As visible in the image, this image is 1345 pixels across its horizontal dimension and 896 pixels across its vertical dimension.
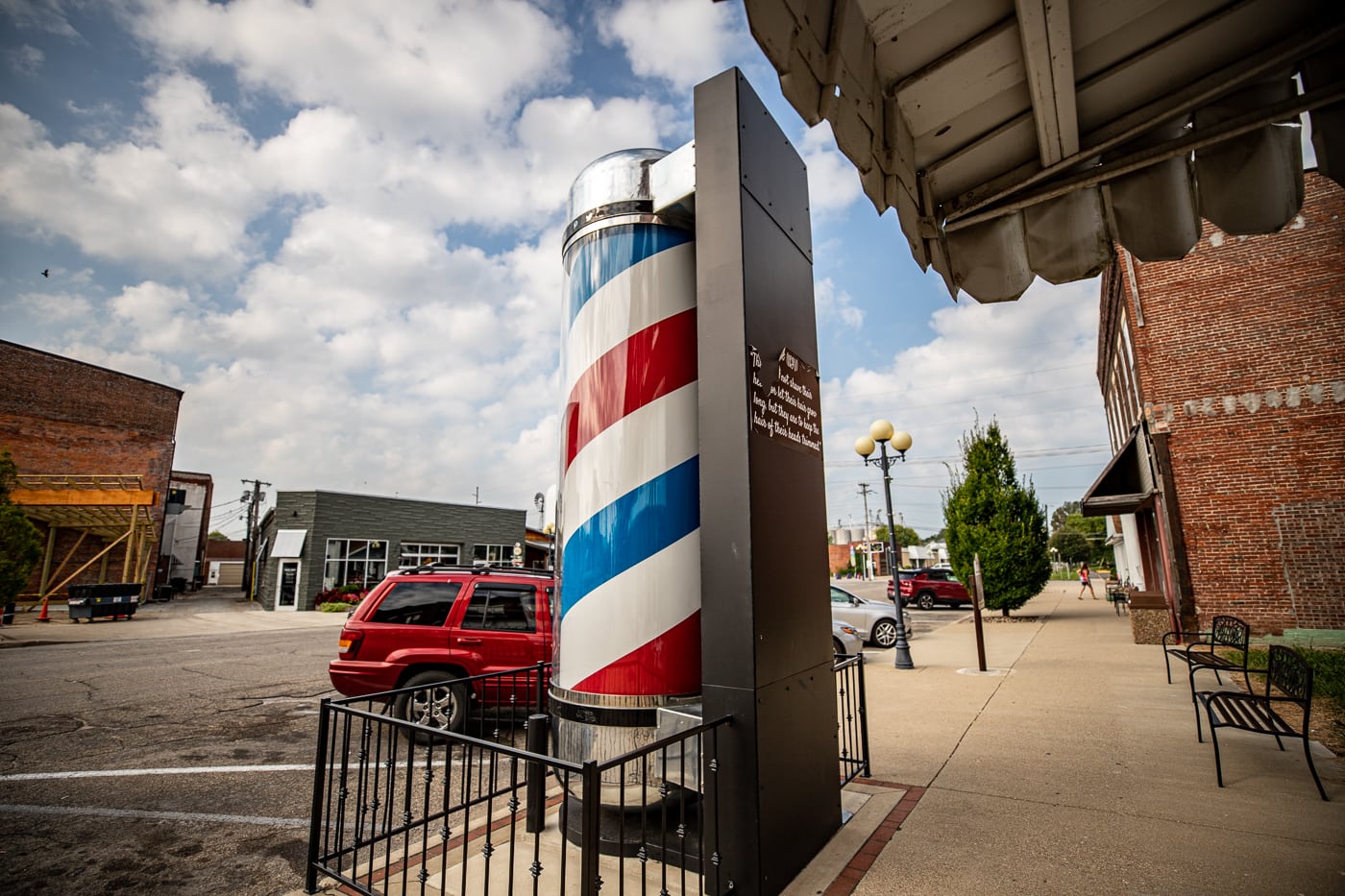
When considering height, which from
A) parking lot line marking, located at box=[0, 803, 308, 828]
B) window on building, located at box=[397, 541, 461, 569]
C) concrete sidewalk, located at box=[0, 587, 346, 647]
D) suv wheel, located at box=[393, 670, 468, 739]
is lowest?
parking lot line marking, located at box=[0, 803, 308, 828]

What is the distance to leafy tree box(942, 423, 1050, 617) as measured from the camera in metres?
17.2

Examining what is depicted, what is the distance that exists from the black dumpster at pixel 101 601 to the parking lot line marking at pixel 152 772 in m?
19.3

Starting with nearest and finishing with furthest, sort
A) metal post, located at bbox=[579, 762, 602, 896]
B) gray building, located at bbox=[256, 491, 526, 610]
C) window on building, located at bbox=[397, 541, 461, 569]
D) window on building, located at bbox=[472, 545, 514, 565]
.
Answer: metal post, located at bbox=[579, 762, 602, 896] < gray building, located at bbox=[256, 491, 526, 610] < window on building, located at bbox=[397, 541, 461, 569] < window on building, located at bbox=[472, 545, 514, 565]

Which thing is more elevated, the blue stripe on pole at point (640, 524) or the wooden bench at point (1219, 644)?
the blue stripe on pole at point (640, 524)

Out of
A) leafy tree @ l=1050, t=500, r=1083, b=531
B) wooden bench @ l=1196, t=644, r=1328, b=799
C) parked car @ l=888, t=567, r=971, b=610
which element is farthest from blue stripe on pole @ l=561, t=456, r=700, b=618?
leafy tree @ l=1050, t=500, r=1083, b=531

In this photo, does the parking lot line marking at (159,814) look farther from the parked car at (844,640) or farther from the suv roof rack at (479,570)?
the parked car at (844,640)

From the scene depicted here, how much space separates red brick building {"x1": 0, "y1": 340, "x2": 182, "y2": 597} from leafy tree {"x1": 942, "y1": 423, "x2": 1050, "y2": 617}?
2842 cm

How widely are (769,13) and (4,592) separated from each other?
23278 millimetres

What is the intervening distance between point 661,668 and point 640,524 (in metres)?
0.69

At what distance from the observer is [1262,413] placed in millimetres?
10914

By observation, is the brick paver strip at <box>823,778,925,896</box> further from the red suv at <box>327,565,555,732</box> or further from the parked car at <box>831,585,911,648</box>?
the parked car at <box>831,585,911,648</box>

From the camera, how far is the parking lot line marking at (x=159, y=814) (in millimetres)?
4340

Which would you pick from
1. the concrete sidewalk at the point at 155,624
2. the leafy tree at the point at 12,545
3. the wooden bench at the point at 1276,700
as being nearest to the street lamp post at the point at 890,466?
the wooden bench at the point at 1276,700

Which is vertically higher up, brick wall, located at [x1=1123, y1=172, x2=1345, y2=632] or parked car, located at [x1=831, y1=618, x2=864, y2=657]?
brick wall, located at [x1=1123, y1=172, x2=1345, y2=632]
